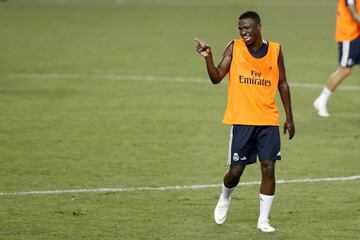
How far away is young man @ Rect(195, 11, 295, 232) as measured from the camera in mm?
10453

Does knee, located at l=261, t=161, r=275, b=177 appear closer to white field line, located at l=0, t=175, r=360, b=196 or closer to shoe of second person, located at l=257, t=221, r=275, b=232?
shoe of second person, located at l=257, t=221, r=275, b=232

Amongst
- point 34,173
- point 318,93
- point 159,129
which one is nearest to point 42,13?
point 318,93

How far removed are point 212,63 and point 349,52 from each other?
24.1ft

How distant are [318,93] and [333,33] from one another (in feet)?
31.9

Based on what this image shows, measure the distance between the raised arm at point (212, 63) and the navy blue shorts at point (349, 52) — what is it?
6853 mm

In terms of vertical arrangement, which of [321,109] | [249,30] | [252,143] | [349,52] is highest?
[249,30]

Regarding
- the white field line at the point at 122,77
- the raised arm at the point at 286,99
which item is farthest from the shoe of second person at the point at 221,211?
the white field line at the point at 122,77

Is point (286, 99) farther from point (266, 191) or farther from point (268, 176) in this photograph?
point (266, 191)

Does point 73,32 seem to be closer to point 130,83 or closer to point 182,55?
point 182,55

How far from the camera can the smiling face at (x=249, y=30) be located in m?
10.3

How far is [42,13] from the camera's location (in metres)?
33.4

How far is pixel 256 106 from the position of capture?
10.5m

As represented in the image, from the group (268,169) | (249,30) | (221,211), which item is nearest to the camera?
(249,30)

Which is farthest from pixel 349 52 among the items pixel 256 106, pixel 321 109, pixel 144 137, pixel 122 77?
pixel 256 106
